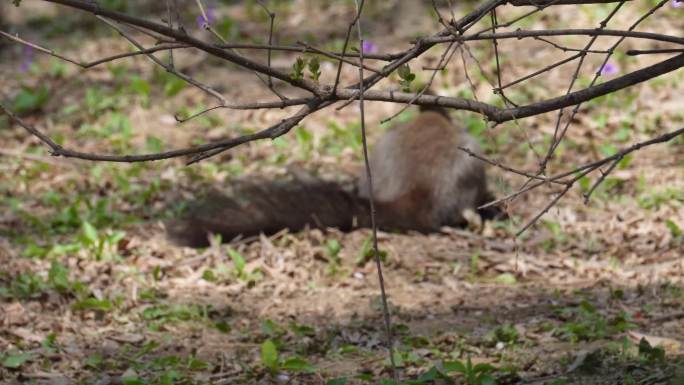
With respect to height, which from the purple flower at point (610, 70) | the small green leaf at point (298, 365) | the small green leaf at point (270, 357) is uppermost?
the purple flower at point (610, 70)

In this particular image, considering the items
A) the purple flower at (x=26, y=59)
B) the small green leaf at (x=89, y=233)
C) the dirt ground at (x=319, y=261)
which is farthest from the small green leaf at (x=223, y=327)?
the purple flower at (x=26, y=59)

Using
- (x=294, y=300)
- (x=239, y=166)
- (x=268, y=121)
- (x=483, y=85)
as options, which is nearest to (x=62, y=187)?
(x=239, y=166)

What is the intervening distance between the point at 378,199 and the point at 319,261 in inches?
25.2

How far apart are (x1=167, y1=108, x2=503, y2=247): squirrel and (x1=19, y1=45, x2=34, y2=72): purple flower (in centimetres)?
369

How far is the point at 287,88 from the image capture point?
8.72m

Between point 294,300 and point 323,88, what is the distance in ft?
8.22

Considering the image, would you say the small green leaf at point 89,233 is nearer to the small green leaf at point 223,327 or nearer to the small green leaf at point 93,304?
the small green leaf at point 93,304

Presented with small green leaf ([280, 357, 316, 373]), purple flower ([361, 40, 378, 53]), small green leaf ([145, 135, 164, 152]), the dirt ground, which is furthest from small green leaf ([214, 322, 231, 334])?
purple flower ([361, 40, 378, 53])

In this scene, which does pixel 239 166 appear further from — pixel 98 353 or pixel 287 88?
pixel 98 353

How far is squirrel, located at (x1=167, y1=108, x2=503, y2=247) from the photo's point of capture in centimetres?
575

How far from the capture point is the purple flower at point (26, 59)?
29.1 feet

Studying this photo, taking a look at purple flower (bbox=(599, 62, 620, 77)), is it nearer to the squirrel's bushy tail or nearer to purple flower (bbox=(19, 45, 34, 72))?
the squirrel's bushy tail

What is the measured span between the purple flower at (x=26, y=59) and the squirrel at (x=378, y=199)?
3687mm

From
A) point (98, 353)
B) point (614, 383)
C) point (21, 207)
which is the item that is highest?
point (21, 207)
